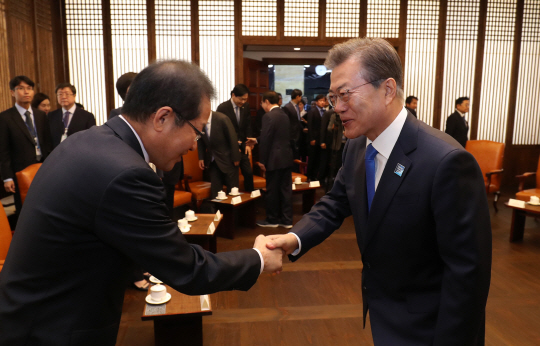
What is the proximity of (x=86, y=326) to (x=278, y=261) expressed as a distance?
71 centimetres

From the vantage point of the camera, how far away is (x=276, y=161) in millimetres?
5000

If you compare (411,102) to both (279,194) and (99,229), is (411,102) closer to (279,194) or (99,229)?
(279,194)

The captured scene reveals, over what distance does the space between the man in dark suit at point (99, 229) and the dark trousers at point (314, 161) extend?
661 cm

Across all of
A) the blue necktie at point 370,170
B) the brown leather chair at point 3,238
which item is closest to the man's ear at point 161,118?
the blue necktie at point 370,170

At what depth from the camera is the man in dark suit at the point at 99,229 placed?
104 centimetres

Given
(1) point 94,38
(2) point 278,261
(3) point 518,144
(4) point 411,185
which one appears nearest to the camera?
(4) point 411,185

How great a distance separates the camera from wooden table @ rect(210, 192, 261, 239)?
454cm

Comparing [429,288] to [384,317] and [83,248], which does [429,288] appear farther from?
[83,248]

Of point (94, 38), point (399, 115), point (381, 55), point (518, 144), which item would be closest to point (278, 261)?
point (399, 115)

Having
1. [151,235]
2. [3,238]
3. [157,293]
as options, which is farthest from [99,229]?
[3,238]

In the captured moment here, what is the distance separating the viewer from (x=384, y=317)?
129 centimetres

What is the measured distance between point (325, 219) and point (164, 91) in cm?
82

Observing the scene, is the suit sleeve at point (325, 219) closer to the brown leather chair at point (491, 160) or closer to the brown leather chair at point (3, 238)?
the brown leather chair at point (3, 238)

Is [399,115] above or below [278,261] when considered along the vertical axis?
above
